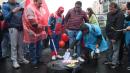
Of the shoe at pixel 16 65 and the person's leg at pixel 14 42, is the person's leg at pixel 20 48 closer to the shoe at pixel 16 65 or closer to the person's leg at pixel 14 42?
the person's leg at pixel 14 42

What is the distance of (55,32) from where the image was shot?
947 cm

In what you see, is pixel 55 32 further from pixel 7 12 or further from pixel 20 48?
pixel 7 12

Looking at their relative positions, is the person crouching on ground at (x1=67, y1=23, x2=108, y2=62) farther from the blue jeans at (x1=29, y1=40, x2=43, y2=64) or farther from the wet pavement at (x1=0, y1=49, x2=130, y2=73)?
the blue jeans at (x1=29, y1=40, x2=43, y2=64)

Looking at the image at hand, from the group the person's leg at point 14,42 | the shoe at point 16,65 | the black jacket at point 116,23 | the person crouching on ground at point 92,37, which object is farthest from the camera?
the person crouching on ground at point 92,37

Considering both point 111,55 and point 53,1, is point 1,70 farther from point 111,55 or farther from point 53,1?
point 53,1

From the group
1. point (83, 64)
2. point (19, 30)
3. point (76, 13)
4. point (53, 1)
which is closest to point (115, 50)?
point (83, 64)

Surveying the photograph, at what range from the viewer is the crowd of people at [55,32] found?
790 cm

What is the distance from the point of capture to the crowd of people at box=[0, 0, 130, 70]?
311 inches

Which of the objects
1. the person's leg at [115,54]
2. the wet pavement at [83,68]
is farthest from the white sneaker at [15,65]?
the person's leg at [115,54]

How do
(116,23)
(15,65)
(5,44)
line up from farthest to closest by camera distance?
(5,44)
(15,65)
(116,23)

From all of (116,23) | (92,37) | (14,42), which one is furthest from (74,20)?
(14,42)

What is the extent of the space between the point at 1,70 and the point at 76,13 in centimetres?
304

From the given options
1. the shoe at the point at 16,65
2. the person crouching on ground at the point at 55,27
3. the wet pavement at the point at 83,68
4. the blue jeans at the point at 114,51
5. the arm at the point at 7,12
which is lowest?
the wet pavement at the point at 83,68

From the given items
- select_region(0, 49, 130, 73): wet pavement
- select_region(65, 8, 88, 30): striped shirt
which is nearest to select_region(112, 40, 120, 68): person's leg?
select_region(0, 49, 130, 73): wet pavement
